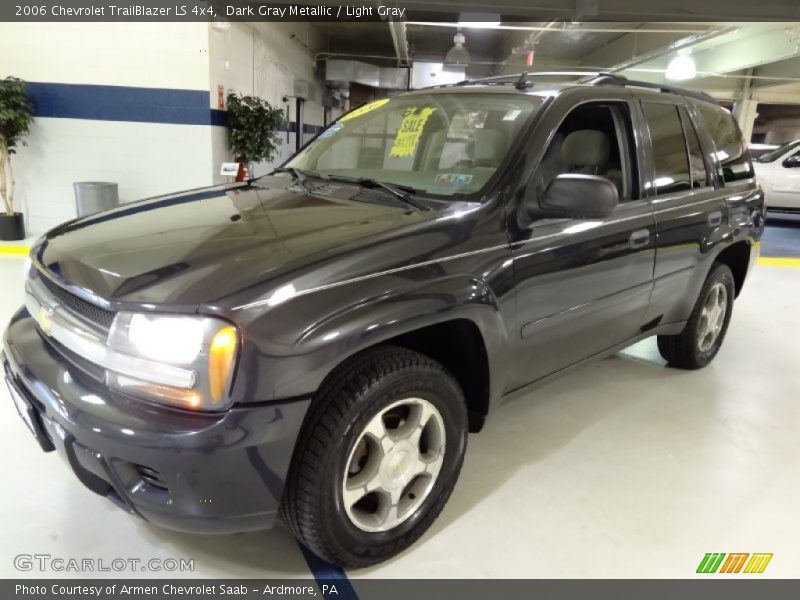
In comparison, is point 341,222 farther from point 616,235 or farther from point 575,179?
point 616,235

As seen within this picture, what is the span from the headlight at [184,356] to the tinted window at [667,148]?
2.12 metres

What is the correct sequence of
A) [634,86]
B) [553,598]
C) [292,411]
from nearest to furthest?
[292,411]
[553,598]
[634,86]

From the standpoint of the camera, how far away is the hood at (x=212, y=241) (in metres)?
1.54

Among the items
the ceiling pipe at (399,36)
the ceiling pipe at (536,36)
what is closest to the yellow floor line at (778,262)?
the ceiling pipe at (536,36)

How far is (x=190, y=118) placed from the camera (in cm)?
693

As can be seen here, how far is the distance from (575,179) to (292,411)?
1.23 meters

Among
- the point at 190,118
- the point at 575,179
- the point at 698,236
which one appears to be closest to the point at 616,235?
the point at 575,179

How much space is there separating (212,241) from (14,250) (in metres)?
5.56

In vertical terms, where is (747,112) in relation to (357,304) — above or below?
above

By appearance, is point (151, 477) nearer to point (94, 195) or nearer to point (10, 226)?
point (94, 195)

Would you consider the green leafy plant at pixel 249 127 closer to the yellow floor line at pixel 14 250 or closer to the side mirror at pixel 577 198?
the yellow floor line at pixel 14 250

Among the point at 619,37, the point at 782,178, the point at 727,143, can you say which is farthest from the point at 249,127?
the point at 619,37

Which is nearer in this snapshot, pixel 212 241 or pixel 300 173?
pixel 212 241

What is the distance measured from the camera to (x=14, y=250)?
614cm
